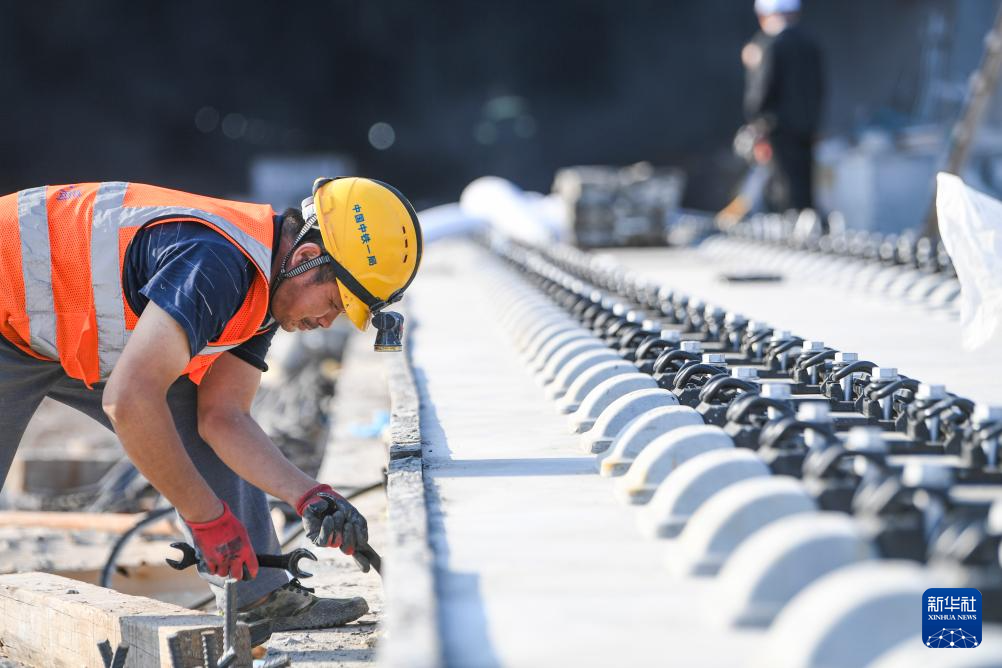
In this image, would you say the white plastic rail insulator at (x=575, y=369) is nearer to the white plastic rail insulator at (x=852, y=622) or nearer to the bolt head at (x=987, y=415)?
the bolt head at (x=987, y=415)

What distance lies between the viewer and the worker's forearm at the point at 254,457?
322 cm

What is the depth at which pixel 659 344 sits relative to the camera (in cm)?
384

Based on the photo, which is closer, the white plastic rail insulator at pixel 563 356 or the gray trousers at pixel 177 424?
the gray trousers at pixel 177 424

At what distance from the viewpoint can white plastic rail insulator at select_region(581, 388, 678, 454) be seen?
3.15 metres

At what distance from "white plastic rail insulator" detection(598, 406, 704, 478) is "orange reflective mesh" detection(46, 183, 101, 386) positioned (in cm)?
126

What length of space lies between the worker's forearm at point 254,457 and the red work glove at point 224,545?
0.64 ft

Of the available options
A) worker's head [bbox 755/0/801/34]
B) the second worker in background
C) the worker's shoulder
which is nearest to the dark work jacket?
the second worker in background

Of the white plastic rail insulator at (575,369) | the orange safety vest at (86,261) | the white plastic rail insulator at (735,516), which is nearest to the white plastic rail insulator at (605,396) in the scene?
the white plastic rail insulator at (575,369)

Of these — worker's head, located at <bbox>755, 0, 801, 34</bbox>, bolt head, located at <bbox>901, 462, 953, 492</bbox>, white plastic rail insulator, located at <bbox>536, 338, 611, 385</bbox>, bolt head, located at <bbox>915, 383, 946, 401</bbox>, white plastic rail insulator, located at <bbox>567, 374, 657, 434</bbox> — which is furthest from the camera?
worker's head, located at <bbox>755, 0, 801, 34</bbox>

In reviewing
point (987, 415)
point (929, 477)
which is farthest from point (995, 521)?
point (987, 415)

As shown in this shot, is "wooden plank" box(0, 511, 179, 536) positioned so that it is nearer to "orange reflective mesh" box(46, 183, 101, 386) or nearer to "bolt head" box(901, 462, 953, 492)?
"orange reflective mesh" box(46, 183, 101, 386)

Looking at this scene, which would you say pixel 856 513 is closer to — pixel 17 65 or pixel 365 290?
pixel 365 290

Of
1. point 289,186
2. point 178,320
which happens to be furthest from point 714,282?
point 289,186

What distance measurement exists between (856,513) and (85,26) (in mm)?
19968
